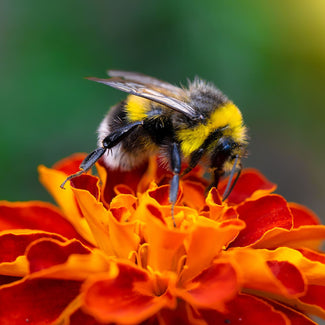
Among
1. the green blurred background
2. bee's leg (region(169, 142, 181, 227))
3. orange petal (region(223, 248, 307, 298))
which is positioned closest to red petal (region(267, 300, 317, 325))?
orange petal (region(223, 248, 307, 298))

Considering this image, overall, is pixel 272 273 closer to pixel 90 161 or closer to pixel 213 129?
pixel 213 129

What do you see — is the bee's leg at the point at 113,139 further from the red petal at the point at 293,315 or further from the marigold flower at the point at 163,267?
the red petal at the point at 293,315

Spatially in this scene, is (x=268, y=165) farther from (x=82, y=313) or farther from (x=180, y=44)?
(x=82, y=313)

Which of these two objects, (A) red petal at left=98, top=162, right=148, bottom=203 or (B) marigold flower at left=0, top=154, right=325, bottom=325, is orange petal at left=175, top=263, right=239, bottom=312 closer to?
(B) marigold flower at left=0, top=154, right=325, bottom=325

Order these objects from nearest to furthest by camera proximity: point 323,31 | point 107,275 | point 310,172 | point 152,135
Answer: point 107,275
point 152,135
point 323,31
point 310,172

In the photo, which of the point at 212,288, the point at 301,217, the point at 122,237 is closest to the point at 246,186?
the point at 301,217

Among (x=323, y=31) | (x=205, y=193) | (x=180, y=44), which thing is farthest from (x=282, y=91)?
(x=205, y=193)
